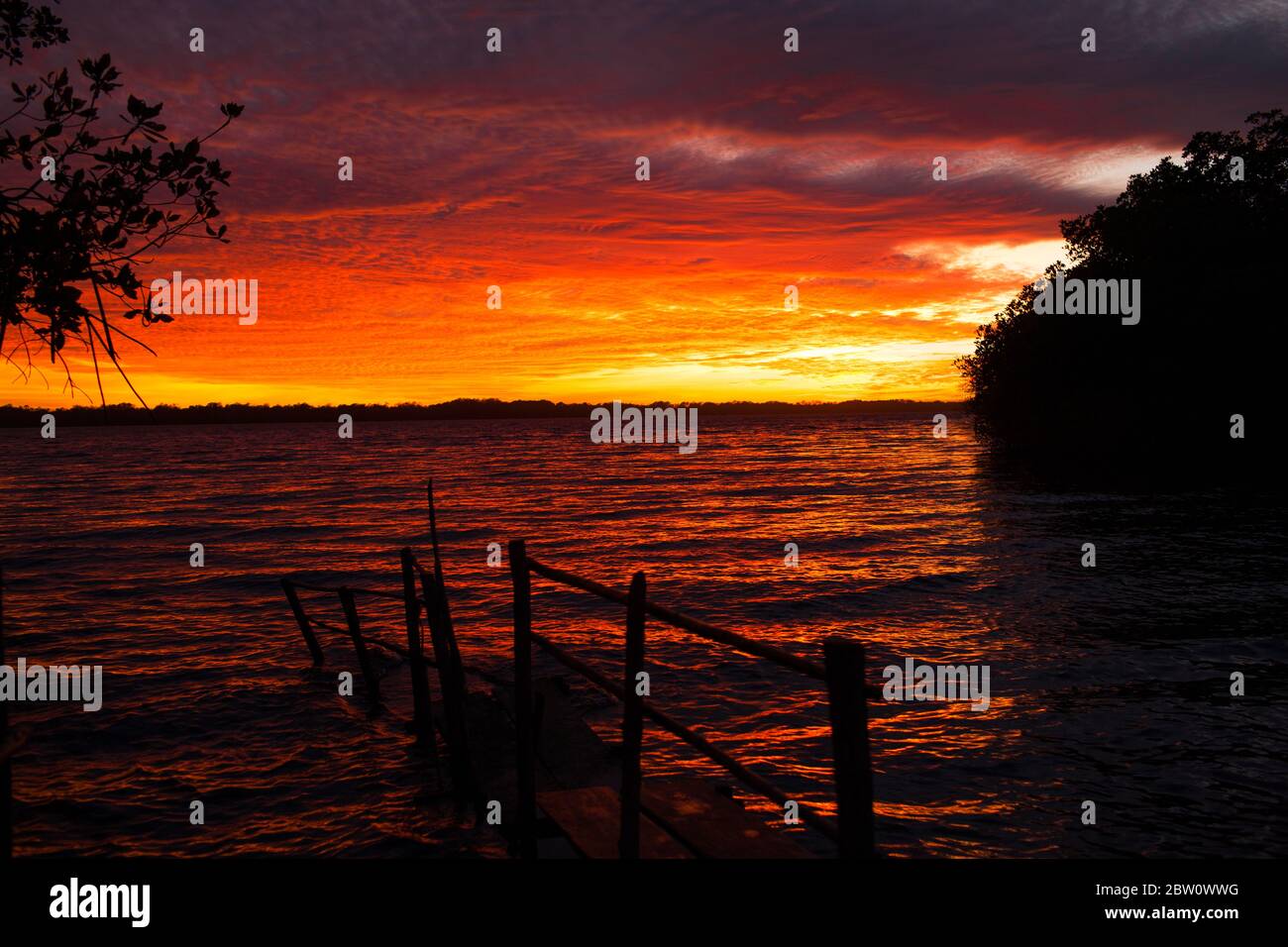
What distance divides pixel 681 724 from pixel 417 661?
6622 millimetres

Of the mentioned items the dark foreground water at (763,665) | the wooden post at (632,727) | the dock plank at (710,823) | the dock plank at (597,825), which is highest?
the wooden post at (632,727)

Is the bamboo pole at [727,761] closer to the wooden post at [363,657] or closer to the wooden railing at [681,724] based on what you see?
the wooden railing at [681,724]

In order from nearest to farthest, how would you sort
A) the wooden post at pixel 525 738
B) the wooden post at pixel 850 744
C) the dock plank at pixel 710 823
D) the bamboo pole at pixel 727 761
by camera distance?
the wooden post at pixel 850 744, the bamboo pole at pixel 727 761, the dock plank at pixel 710 823, the wooden post at pixel 525 738

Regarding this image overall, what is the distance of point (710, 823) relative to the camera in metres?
6.44

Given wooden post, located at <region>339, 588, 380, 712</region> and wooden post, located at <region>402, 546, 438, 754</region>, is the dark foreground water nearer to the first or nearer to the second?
wooden post, located at <region>402, 546, 438, 754</region>

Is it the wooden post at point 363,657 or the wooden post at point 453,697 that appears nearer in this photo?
the wooden post at point 453,697

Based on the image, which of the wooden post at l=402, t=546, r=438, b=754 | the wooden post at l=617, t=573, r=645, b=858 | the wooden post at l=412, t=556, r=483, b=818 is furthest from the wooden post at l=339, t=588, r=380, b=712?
the wooden post at l=617, t=573, r=645, b=858

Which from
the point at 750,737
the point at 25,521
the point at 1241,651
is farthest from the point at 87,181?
the point at 25,521

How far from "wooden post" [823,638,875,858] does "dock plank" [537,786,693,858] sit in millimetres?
2677

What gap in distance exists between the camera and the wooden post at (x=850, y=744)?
365 cm

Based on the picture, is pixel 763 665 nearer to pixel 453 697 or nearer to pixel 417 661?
pixel 417 661

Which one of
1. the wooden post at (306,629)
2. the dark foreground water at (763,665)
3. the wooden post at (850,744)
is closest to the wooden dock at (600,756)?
the wooden post at (850,744)

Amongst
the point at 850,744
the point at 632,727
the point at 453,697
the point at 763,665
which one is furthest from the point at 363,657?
the point at 850,744
